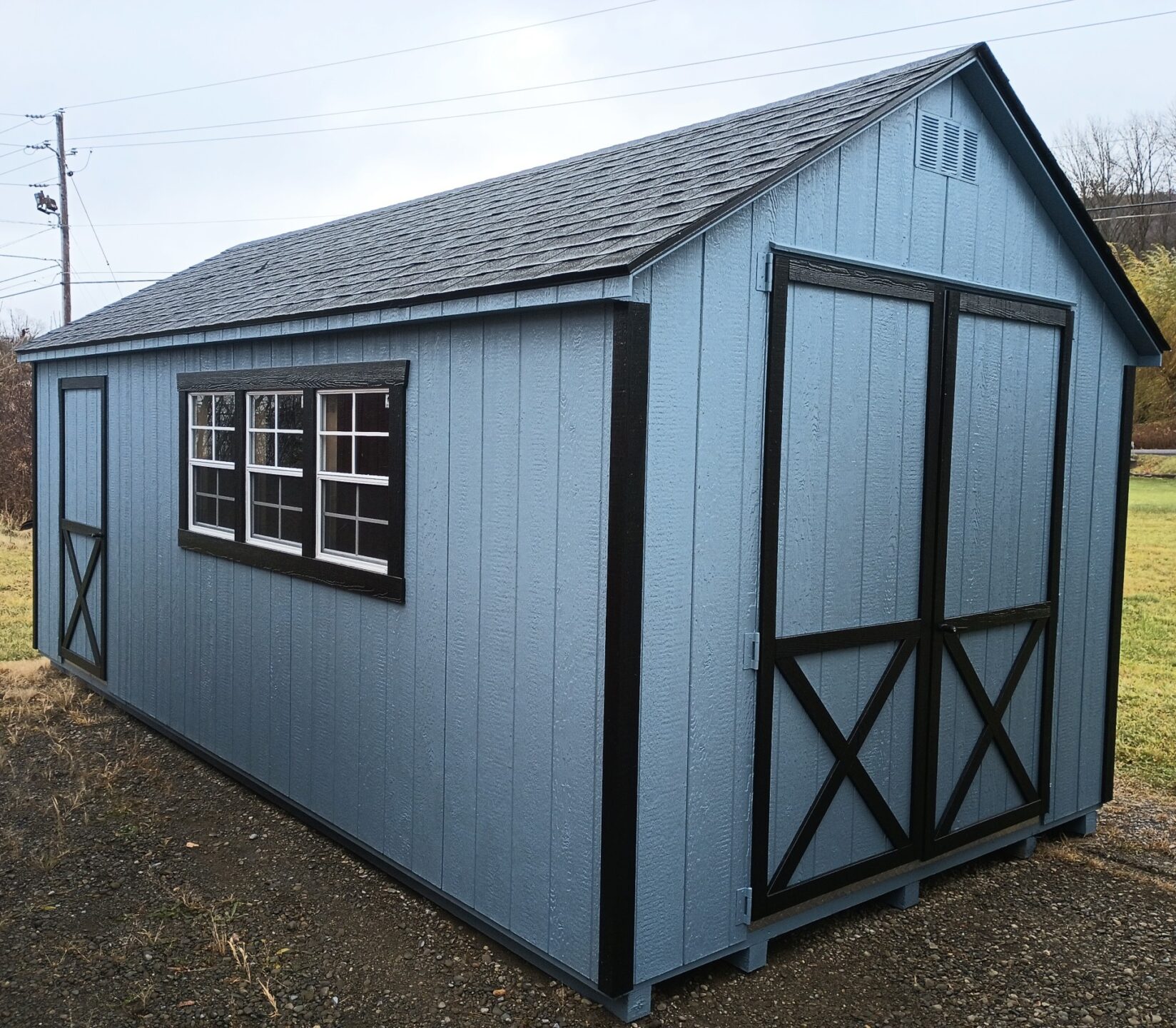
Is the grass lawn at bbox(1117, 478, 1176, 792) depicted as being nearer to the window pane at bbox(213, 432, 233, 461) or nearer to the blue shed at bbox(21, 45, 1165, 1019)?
the blue shed at bbox(21, 45, 1165, 1019)

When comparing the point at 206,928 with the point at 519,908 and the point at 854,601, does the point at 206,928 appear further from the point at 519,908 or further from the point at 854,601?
the point at 854,601

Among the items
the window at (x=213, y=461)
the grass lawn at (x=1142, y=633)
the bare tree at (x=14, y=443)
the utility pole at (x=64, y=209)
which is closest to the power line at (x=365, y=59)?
the utility pole at (x=64, y=209)

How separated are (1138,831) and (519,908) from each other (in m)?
3.92

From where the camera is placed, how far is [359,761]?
5523mm

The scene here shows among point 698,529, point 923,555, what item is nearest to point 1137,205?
point 923,555

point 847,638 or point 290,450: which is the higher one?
point 290,450

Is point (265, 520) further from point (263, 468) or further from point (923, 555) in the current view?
point (923, 555)

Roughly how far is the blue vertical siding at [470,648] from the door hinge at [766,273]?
72cm

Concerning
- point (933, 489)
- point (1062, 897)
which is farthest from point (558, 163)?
point (1062, 897)

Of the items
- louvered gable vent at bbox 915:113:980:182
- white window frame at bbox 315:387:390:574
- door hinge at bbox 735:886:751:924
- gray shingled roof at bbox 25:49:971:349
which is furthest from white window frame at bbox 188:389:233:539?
louvered gable vent at bbox 915:113:980:182

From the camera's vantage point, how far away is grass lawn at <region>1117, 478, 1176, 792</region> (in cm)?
783

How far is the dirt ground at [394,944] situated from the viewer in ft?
13.7

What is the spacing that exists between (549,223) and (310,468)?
184cm

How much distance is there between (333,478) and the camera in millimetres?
5758
